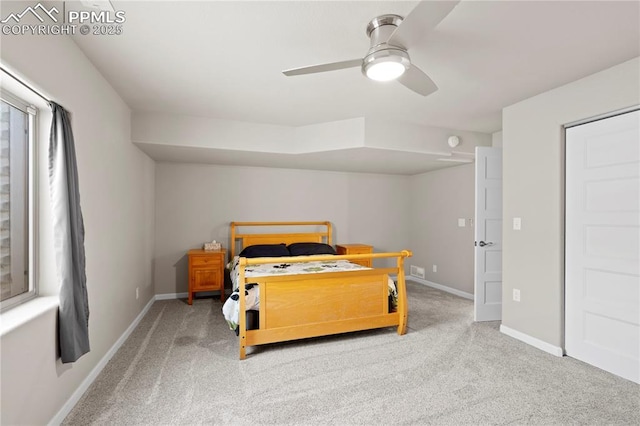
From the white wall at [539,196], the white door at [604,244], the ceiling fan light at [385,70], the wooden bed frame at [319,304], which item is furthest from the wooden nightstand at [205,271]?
the white door at [604,244]

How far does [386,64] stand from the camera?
5.70ft

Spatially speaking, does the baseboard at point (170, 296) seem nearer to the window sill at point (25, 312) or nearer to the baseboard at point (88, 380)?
the baseboard at point (88, 380)

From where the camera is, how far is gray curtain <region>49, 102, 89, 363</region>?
1808 mm

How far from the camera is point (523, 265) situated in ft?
10.0

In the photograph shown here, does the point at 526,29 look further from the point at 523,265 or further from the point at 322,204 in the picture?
the point at 322,204

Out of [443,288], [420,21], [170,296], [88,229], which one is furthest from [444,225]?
[88,229]

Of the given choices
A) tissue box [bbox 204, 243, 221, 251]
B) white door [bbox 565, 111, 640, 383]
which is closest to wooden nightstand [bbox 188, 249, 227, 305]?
tissue box [bbox 204, 243, 221, 251]

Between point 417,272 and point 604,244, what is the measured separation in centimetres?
334

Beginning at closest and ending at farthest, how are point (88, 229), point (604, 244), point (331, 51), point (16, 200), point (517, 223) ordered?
1. point (16, 200)
2. point (331, 51)
3. point (88, 229)
4. point (604, 244)
5. point (517, 223)

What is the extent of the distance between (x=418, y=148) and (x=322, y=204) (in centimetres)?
191

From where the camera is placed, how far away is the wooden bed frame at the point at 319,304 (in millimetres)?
2746

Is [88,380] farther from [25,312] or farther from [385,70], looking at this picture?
[385,70]

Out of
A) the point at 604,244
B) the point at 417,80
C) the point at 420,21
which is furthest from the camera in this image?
the point at 604,244

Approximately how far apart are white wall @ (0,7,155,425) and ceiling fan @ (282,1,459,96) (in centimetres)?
132
